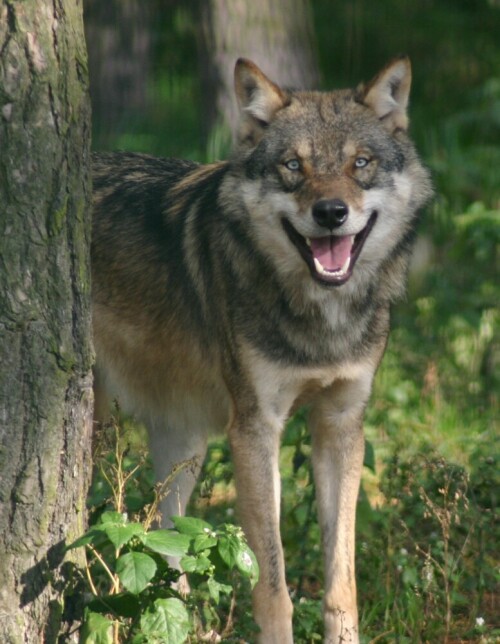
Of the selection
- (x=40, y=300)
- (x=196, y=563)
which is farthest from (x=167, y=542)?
(x=40, y=300)

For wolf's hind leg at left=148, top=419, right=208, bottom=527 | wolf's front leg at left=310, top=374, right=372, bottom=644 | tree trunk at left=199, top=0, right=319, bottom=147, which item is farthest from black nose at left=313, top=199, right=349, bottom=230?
tree trunk at left=199, top=0, right=319, bottom=147

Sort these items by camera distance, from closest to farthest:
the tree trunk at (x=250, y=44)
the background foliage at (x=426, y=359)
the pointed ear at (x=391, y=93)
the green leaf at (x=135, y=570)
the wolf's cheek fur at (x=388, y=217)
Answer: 1. the green leaf at (x=135, y=570)
2. the wolf's cheek fur at (x=388, y=217)
3. the pointed ear at (x=391, y=93)
4. the background foliage at (x=426, y=359)
5. the tree trunk at (x=250, y=44)

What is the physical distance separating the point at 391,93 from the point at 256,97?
53cm

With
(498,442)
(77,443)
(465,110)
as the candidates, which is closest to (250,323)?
(77,443)

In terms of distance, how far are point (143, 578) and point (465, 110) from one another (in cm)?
643

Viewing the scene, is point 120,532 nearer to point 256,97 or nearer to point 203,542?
point 203,542

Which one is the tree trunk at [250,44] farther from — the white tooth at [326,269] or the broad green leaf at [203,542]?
the broad green leaf at [203,542]

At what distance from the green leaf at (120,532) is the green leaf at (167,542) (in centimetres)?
3

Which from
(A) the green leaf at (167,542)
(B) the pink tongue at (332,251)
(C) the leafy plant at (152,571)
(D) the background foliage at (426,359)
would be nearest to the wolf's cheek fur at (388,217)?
(B) the pink tongue at (332,251)

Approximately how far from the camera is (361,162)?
414 cm

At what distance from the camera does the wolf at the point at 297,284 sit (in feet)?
13.5

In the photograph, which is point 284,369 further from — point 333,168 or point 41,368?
point 41,368

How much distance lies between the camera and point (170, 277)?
15.8 ft

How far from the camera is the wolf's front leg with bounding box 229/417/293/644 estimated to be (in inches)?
165
